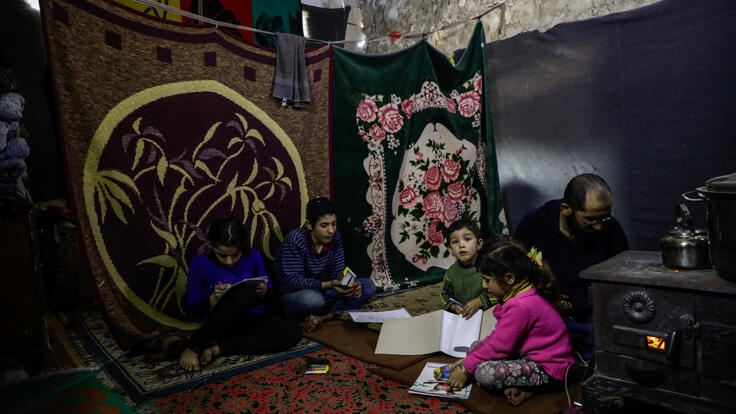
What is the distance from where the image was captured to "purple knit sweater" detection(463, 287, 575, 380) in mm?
1861

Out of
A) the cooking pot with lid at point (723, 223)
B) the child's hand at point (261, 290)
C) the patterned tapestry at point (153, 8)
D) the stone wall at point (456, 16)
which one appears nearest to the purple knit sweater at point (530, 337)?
the cooking pot with lid at point (723, 223)

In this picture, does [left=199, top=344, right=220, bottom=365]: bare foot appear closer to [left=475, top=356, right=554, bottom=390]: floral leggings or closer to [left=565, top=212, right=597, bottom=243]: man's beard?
[left=475, top=356, right=554, bottom=390]: floral leggings

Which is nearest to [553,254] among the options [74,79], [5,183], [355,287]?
[355,287]

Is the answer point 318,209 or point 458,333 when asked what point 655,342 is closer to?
point 458,333

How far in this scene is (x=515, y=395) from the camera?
1.85 m

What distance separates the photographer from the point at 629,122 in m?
3.17

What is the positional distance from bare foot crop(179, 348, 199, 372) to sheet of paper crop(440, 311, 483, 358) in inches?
52.5

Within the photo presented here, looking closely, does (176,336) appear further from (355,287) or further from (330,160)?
(330,160)

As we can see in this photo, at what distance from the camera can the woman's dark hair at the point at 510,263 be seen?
1.93 metres

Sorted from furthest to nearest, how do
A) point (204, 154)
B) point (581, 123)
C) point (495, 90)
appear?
point (495, 90)
point (581, 123)
point (204, 154)

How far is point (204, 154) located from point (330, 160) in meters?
1.01

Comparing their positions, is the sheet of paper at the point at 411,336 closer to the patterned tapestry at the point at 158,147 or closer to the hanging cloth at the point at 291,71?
the patterned tapestry at the point at 158,147

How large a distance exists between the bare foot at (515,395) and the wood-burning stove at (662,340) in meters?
0.28

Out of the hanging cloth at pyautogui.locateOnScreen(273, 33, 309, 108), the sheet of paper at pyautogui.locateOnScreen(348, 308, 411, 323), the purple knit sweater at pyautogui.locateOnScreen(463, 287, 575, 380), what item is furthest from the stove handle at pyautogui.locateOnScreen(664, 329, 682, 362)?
the hanging cloth at pyautogui.locateOnScreen(273, 33, 309, 108)
